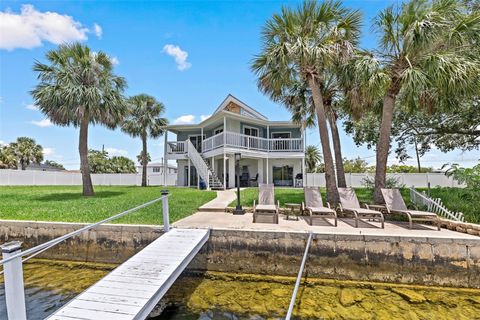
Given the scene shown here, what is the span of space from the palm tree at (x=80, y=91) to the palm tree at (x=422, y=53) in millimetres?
12744

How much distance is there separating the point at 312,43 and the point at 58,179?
29.7 metres

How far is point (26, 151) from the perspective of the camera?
118ft

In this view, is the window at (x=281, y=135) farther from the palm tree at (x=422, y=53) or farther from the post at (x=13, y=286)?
the post at (x=13, y=286)

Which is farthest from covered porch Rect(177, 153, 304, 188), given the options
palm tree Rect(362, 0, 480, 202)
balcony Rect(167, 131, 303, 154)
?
palm tree Rect(362, 0, 480, 202)

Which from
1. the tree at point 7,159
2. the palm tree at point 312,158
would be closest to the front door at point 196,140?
the palm tree at point 312,158

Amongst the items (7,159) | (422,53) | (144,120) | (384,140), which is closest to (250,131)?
(144,120)

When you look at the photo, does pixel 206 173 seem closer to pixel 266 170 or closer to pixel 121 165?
pixel 266 170

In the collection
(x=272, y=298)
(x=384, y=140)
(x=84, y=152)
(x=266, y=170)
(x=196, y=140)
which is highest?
(x=196, y=140)

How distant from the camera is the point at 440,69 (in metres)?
7.41

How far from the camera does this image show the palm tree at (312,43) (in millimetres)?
8367

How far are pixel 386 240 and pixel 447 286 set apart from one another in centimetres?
140

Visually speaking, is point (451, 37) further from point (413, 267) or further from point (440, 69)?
point (413, 267)

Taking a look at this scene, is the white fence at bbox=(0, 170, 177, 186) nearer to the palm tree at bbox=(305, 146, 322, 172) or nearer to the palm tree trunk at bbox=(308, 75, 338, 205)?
the palm tree at bbox=(305, 146, 322, 172)

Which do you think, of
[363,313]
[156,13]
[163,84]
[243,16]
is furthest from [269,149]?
[363,313]
